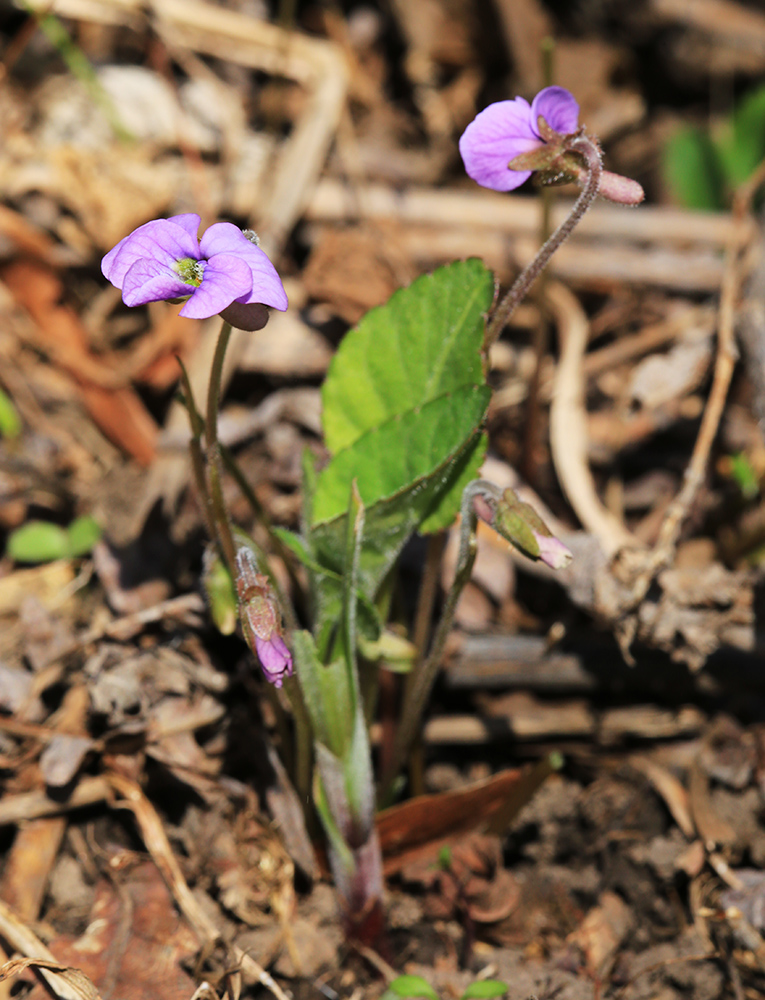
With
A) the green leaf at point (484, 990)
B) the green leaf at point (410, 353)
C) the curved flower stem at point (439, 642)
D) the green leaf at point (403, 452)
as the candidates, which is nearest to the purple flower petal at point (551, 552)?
the curved flower stem at point (439, 642)

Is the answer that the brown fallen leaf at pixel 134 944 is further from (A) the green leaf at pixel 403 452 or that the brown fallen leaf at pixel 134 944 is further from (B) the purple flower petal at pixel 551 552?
(B) the purple flower petal at pixel 551 552

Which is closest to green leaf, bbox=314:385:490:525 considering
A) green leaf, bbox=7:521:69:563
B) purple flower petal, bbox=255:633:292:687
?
purple flower petal, bbox=255:633:292:687

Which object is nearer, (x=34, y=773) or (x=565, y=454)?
(x=34, y=773)

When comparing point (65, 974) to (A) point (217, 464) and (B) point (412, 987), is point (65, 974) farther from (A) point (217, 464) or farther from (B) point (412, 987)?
(A) point (217, 464)

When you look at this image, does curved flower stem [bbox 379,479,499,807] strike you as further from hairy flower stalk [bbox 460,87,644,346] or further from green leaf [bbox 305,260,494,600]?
hairy flower stalk [bbox 460,87,644,346]

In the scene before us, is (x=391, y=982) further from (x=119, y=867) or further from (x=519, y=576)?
(x=519, y=576)

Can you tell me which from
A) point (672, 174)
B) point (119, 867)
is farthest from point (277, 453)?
point (672, 174)
